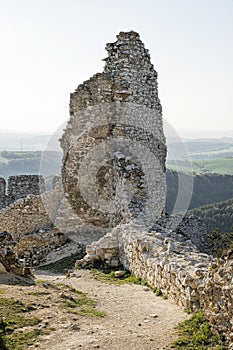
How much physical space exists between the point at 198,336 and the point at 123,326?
1245 mm

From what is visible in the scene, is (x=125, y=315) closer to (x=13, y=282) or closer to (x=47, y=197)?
(x=13, y=282)

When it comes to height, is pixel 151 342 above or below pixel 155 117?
below

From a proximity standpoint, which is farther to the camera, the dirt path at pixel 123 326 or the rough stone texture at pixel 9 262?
the rough stone texture at pixel 9 262

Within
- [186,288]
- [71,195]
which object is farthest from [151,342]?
[71,195]

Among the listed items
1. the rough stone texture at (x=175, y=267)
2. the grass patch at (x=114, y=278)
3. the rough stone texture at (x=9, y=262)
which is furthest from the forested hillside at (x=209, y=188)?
the rough stone texture at (x=9, y=262)

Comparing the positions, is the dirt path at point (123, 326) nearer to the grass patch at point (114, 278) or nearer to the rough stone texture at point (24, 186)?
the grass patch at point (114, 278)

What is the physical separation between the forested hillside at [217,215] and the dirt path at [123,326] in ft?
124

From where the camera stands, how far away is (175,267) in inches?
304

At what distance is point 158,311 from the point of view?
7.37 m

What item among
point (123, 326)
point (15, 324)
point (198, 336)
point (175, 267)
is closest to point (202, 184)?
point (175, 267)

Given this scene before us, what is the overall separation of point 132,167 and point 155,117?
280 cm

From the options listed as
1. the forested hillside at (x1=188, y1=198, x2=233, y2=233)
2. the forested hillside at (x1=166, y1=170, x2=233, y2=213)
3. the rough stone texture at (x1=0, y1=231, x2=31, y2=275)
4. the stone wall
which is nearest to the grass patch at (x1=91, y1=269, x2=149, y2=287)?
the rough stone texture at (x1=0, y1=231, x2=31, y2=275)

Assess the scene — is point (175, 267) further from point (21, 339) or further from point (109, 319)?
point (21, 339)

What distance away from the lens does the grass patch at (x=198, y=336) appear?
5.69 metres
